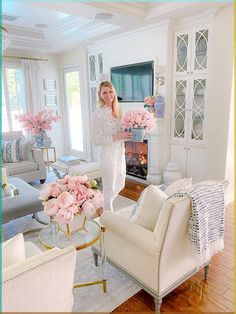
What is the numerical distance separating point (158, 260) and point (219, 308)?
66cm

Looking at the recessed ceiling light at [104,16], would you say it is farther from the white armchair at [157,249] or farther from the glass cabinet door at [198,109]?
the white armchair at [157,249]

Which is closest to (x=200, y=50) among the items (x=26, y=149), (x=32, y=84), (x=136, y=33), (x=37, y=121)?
(x=136, y=33)

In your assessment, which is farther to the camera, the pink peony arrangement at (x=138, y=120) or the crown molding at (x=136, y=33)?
the crown molding at (x=136, y=33)

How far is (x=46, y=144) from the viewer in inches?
171

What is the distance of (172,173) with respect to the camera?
3.87 meters

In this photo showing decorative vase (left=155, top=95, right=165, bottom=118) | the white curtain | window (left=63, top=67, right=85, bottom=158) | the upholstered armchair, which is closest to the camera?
the upholstered armchair

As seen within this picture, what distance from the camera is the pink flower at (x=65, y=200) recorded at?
4.97 feet

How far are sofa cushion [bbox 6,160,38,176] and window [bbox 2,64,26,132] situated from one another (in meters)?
1.86

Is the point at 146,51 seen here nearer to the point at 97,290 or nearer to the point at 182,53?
the point at 182,53

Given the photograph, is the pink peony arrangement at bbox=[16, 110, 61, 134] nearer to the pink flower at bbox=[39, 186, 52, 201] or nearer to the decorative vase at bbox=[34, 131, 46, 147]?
the decorative vase at bbox=[34, 131, 46, 147]

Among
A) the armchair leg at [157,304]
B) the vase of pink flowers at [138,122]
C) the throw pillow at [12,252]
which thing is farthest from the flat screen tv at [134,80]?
the throw pillow at [12,252]

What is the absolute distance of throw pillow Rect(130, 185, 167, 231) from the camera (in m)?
1.70

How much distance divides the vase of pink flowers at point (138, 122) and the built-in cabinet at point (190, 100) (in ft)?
4.28

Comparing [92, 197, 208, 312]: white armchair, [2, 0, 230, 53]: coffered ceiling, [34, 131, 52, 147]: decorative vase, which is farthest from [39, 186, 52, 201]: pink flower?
[34, 131, 52, 147]: decorative vase
